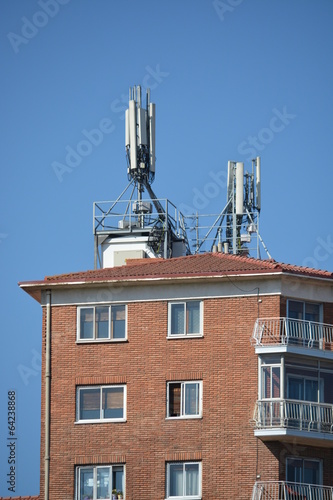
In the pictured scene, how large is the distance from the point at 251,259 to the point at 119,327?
20.5 ft

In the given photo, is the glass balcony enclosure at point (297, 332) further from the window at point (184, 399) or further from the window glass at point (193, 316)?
the window at point (184, 399)

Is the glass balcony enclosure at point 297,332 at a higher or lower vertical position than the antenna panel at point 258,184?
lower

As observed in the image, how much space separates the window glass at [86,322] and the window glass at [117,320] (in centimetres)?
88

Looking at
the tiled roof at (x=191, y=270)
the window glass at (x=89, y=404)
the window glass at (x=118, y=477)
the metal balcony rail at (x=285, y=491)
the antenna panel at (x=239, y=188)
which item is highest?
the antenna panel at (x=239, y=188)

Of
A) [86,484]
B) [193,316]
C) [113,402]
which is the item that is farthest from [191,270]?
[86,484]

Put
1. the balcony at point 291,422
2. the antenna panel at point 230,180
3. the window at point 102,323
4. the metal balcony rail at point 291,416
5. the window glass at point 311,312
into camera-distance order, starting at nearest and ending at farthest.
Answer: the balcony at point 291,422
the metal balcony rail at point 291,416
the window glass at point 311,312
the window at point 102,323
the antenna panel at point 230,180

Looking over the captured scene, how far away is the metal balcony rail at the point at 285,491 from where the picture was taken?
66562mm

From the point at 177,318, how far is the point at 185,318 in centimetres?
35

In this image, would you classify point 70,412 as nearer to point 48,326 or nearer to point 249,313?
point 48,326

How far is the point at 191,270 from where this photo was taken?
70.6 m

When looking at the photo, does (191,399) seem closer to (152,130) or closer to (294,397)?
(294,397)

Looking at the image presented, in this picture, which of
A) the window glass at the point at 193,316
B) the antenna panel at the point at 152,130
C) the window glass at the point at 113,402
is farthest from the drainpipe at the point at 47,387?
the antenna panel at the point at 152,130

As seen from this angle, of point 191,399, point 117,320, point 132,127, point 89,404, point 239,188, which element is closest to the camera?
point 191,399

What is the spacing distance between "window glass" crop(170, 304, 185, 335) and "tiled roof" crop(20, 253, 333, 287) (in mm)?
1273
